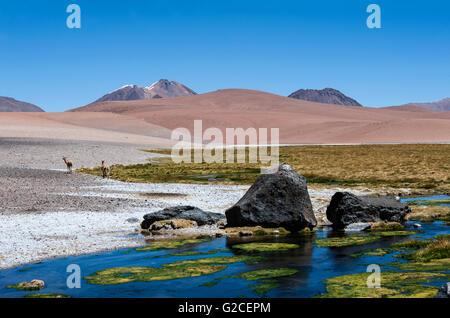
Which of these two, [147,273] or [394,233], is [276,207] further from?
[147,273]

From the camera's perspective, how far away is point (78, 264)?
46.2 feet

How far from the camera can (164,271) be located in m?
13.3

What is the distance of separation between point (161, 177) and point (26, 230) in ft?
78.2

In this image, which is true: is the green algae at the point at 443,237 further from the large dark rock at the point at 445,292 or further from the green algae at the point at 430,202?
the large dark rock at the point at 445,292

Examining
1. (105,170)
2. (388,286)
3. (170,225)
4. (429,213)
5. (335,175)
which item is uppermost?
(105,170)

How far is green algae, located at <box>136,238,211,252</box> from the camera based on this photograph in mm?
16294

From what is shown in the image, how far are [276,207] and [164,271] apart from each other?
7.31 meters

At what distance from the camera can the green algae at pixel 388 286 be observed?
429 inches

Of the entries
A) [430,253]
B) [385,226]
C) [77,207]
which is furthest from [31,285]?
[385,226]

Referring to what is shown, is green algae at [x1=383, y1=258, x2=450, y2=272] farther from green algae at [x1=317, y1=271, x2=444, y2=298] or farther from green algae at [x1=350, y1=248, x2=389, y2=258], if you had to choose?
green algae at [x1=350, y1=248, x2=389, y2=258]

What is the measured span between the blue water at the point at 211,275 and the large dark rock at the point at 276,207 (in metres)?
1.61

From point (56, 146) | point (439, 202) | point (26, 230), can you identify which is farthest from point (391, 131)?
point (26, 230)
